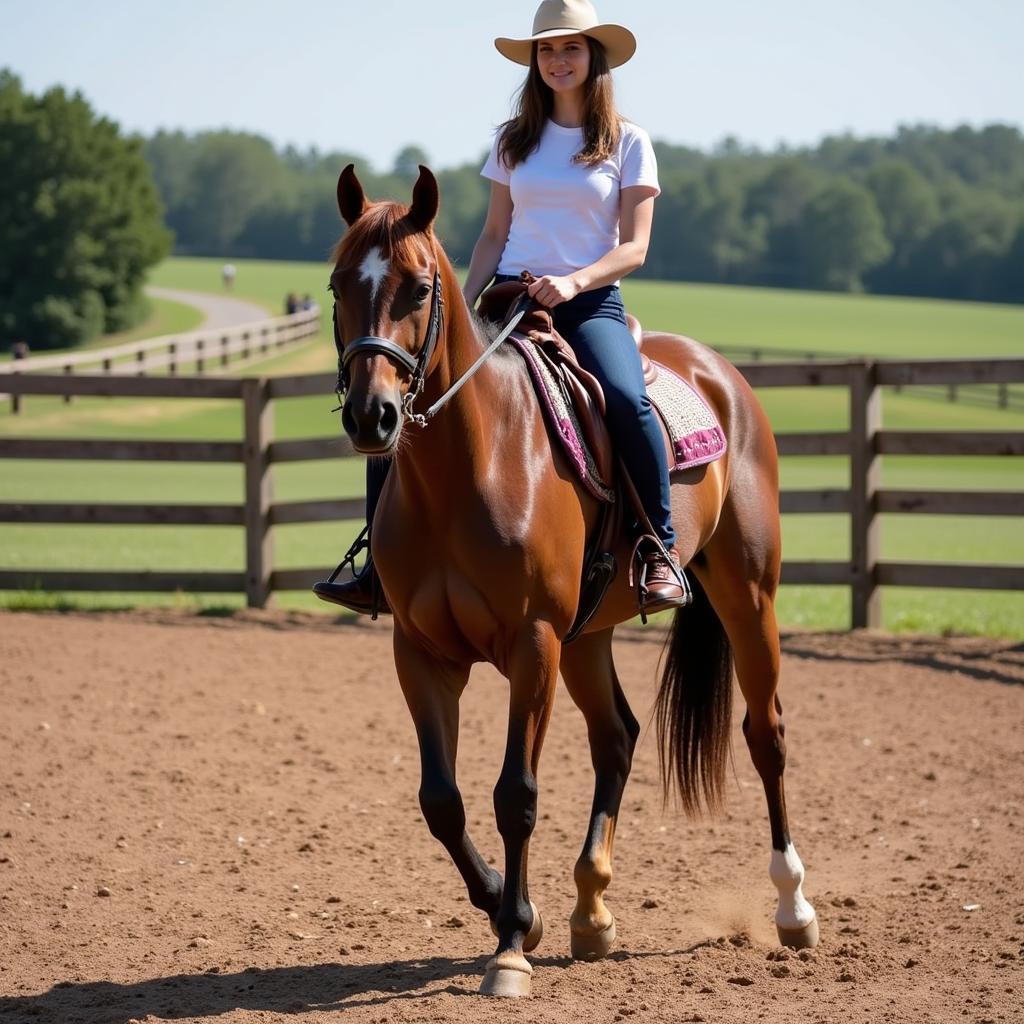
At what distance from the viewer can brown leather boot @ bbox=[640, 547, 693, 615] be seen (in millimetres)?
5062

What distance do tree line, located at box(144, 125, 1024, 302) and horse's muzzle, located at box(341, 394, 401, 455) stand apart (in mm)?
93895

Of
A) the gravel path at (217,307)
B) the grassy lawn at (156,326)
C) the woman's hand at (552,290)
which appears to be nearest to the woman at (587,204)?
the woman's hand at (552,290)

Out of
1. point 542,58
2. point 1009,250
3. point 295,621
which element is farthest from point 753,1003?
point 1009,250

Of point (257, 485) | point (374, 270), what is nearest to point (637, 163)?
point (374, 270)

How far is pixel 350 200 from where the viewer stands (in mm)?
4289

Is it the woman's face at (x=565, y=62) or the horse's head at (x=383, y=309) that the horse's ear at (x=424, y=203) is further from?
the woman's face at (x=565, y=62)

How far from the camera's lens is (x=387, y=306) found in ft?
13.2

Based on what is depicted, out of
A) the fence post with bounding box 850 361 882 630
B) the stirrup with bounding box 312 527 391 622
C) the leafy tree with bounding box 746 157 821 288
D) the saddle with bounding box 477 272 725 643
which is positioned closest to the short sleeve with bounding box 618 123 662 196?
the saddle with bounding box 477 272 725 643

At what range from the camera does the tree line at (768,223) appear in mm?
111938

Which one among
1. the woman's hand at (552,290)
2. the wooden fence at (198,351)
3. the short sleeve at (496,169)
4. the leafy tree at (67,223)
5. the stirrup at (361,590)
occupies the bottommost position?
the stirrup at (361,590)

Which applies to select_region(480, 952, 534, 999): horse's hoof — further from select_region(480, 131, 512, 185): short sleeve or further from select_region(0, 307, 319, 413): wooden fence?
select_region(0, 307, 319, 413): wooden fence

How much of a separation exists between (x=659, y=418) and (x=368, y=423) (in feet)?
6.31

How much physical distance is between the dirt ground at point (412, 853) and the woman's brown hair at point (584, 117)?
2897mm

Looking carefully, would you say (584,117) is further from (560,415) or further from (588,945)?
(588,945)
